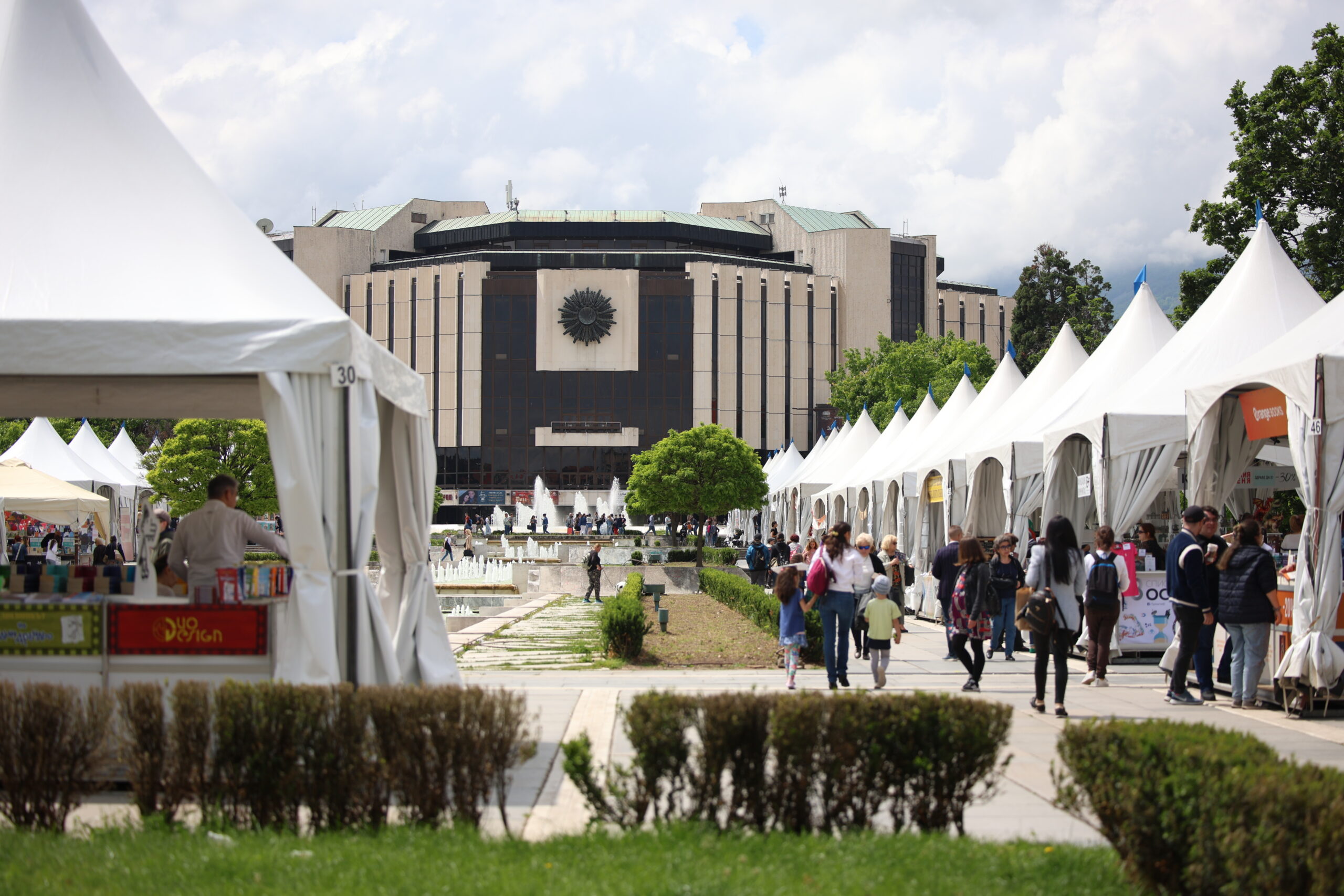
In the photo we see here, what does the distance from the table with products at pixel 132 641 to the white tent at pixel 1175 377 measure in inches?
448

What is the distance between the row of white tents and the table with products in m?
8.47

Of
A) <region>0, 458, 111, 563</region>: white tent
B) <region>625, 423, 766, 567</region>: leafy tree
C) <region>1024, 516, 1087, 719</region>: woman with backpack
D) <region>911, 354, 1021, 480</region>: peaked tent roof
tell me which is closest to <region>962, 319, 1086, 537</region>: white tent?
<region>911, 354, 1021, 480</region>: peaked tent roof

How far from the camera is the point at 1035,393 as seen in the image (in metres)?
22.1

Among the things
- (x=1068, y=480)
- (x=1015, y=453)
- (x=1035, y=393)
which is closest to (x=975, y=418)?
(x=1035, y=393)

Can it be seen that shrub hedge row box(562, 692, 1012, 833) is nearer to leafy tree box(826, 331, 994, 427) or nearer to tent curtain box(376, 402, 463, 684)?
tent curtain box(376, 402, 463, 684)

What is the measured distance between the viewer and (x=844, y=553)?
11.9m

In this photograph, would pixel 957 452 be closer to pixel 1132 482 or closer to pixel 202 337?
pixel 1132 482

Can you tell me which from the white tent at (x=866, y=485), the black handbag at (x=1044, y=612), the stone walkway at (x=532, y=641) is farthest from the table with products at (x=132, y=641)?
the white tent at (x=866, y=485)

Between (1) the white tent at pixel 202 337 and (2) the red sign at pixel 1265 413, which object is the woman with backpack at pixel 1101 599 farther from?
(1) the white tent at pixel 202 337

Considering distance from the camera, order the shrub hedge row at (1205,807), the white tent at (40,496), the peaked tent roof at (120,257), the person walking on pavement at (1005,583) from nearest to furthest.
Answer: the shrub hedge row at (1205,807) → the peaked tent roof at (120,257) → the person walking on pavement at (1005,583) → the white tent at (40,496)

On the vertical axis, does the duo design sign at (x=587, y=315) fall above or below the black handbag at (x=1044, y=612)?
above

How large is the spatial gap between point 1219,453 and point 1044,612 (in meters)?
4.35

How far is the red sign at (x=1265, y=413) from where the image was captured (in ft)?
37.0

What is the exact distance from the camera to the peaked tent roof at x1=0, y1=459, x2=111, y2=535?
882 inches
